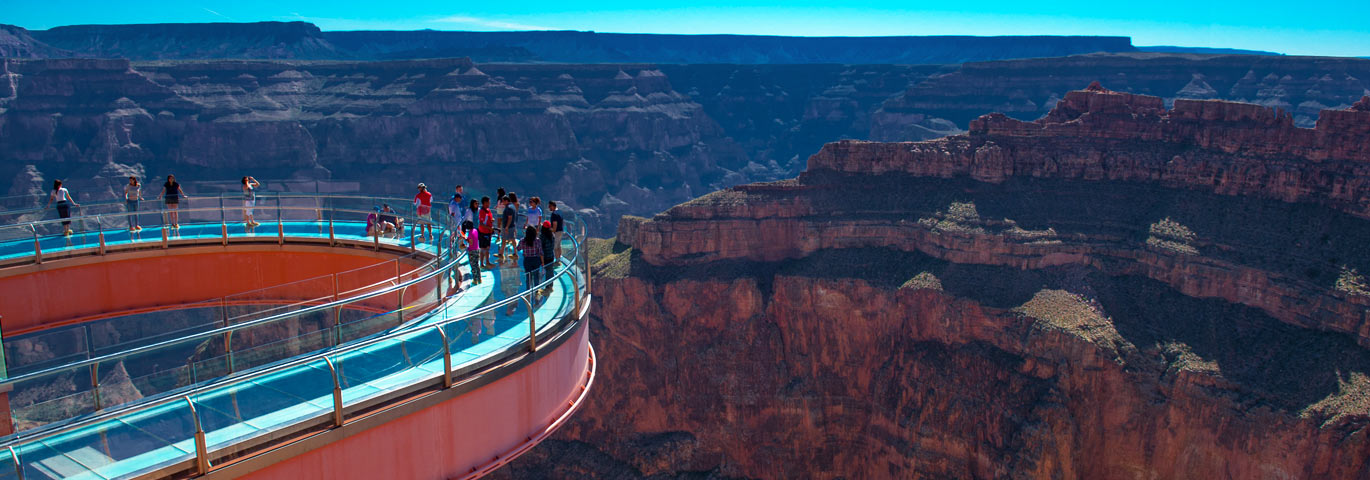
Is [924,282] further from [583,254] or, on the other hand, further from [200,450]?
[200,450]

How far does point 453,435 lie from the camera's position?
18.9m

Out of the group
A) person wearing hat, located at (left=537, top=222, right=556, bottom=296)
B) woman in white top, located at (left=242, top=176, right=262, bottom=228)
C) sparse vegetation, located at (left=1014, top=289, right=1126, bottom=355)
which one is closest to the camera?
person wearing hat, located at (left=537, top=222, right=556, bottom=296)

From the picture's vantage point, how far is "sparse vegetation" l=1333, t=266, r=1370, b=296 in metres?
50.8

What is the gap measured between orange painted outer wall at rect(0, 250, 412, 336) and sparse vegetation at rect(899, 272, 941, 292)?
35.6 metres

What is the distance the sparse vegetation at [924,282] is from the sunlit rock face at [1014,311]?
5.5 inches

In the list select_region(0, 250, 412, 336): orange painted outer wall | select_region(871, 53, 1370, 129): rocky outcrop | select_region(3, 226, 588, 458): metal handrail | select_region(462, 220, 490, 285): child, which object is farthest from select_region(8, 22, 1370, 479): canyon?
select_region(871, 53, 1370, 129): rocky outcrop

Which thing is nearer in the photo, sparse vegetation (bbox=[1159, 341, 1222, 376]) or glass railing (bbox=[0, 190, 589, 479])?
glass railing (bbox=[0, 190, 589, 479])

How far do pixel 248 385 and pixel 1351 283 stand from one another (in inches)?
2119

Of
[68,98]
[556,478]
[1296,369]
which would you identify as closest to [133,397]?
[556,478]

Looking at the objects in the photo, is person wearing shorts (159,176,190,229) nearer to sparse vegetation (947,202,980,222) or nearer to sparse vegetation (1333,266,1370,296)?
sparse vegetation (947,202,980,222)

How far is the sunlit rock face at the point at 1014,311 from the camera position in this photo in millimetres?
50781

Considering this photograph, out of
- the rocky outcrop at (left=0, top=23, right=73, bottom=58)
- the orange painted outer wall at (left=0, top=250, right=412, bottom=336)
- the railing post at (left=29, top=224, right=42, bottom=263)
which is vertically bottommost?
the orange painted outer wall at (left=0, top=250, right=412, bottom=336)

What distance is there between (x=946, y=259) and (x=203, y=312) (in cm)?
5196

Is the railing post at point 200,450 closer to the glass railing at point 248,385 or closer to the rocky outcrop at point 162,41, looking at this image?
the glass railing at point 248,385
